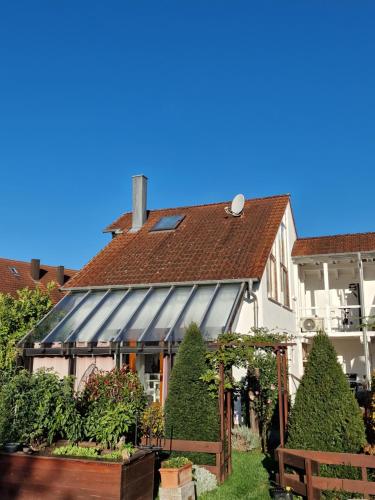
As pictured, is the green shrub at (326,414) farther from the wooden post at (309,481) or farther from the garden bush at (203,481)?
the garden bush at (203,481)

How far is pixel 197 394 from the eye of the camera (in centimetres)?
939

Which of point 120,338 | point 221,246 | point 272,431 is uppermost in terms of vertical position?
point 221,246

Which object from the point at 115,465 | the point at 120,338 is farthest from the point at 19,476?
the point at 120,338

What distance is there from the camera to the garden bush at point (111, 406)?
27.2ft

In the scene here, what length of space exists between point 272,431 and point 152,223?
1084cm

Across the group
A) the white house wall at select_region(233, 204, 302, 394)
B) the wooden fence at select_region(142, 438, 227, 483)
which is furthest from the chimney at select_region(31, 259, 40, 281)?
the wooden fence at select_region(142, 438, 227, 483)

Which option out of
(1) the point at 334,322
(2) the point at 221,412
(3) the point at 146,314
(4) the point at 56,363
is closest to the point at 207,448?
(2) the point at 221,412

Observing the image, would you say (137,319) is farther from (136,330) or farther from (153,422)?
(153,422)

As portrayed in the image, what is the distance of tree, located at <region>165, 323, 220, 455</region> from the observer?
29.9 feet

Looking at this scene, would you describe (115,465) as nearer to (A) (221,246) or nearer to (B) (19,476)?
(B) (19,476)

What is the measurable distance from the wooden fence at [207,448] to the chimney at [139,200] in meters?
13.2

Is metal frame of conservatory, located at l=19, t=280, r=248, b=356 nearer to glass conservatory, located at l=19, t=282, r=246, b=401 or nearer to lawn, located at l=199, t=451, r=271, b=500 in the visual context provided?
glass conservatory, located at l=19, t=282, r=246, b=401

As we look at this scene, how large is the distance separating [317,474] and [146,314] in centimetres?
749

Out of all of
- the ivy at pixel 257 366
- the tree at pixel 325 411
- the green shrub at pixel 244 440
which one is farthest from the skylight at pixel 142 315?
the tree at pixel 325 411
